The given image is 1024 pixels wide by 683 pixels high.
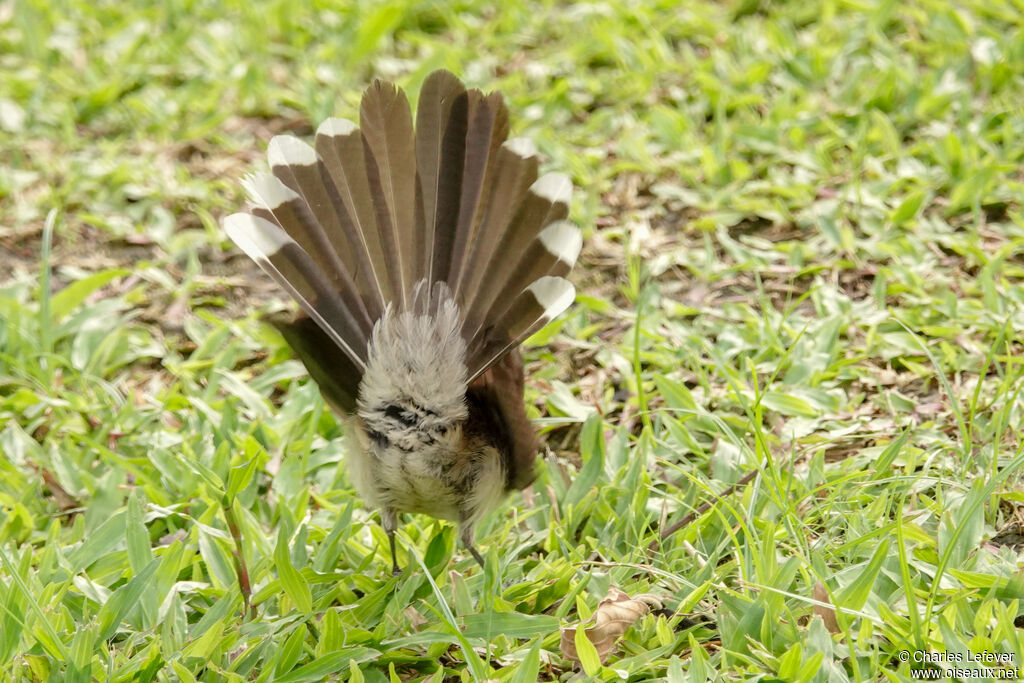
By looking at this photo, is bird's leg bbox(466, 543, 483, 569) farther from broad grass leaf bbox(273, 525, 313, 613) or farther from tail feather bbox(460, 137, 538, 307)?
tail feather bbox(460, 137, 538, 307)

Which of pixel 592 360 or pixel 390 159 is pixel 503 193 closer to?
pixel 390 159

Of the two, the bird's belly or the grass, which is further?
the bird's belly

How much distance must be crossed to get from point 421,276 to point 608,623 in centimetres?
105

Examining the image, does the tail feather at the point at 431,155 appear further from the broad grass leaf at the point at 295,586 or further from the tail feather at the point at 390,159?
the broad grass leaf at the point at 295,586

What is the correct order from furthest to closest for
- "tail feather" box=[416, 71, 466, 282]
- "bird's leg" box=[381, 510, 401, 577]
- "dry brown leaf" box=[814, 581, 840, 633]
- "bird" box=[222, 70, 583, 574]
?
"bird's leg" box=[381, 510, 401, 577]
"tail feather" box=[416, 71, 466, 282]
"bird" box=[222, 70, 583, 574]
"dry brown leaf" box=[814, 581, 840, 633]

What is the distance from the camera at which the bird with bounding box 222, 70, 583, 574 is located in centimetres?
285

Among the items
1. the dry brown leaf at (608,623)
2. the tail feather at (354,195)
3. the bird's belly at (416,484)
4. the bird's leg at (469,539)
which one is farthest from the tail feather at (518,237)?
the dry brown leaf at (608,623)

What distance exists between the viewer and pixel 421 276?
298 centimetres

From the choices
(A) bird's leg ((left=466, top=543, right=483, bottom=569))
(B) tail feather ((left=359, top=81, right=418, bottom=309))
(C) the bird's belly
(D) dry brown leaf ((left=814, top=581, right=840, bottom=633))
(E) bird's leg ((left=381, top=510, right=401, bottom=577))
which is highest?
(B) tail feather ((left=359, top=81, right=418, bottom=309))

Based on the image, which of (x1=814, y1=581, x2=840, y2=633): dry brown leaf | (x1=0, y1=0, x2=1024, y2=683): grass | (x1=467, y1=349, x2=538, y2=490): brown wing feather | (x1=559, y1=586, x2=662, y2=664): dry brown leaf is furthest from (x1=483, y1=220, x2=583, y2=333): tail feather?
(x1=814, y1=581, x2=840, y2=633): dry brown leaf

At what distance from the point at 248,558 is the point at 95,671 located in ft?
1.92

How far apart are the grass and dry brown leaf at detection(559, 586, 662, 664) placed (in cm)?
4

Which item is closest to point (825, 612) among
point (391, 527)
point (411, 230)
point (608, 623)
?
point (608, 623)

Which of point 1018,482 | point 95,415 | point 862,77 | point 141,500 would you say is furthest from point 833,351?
point 95,415
